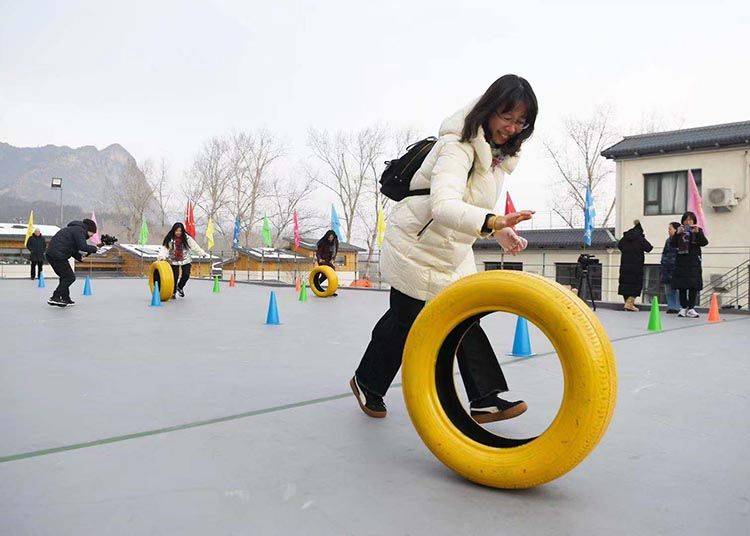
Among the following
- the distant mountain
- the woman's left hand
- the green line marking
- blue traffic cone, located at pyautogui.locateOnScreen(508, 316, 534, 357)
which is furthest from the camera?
the distant mountain

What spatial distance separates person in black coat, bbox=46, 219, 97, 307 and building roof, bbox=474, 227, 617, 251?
669 inches

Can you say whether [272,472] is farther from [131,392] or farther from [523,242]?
[131,392]

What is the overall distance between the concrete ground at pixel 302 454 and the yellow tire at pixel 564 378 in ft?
0.37

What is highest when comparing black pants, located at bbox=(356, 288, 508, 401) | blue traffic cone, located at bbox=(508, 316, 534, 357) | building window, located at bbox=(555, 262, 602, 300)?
black pants, located at bbox=(356, 288, 508, 401)

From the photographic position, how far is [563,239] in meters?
24.2

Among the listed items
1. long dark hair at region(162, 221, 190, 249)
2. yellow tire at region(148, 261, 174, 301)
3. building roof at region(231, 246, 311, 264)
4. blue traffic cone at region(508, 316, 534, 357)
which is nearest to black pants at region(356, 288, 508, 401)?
blue traffic cone at region(508, 316, 534, 357)

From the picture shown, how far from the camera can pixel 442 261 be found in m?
2.59

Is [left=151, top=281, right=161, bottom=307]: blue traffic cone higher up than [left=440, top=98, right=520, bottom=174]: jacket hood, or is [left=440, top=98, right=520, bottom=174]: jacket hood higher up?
[left=440, top=98, right=520, bottom=174]: jacket hood

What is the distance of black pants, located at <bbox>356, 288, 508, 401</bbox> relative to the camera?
8.59 feet

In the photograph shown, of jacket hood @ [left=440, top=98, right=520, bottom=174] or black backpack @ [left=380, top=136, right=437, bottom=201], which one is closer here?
jacket hood @ [left=440, top=98, right=520, bottom=174]

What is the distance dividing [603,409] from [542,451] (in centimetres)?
26

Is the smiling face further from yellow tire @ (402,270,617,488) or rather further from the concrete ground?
the concrete ground

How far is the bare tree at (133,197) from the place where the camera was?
51.5m

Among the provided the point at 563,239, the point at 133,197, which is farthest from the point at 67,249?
the point at 133,197
